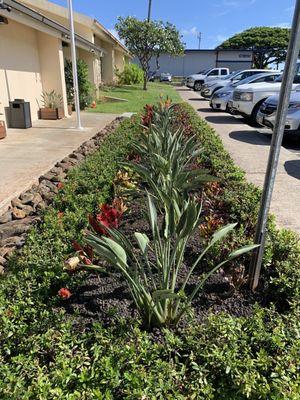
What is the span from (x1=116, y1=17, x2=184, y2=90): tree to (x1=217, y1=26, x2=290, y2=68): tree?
31.0 metres

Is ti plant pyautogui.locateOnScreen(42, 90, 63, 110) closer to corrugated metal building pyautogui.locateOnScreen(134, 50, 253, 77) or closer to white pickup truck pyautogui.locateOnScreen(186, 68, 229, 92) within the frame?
white pickup truck pyautogui.locateOnScreen(186, 68, 229, 92)

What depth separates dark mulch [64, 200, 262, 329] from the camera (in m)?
2.17

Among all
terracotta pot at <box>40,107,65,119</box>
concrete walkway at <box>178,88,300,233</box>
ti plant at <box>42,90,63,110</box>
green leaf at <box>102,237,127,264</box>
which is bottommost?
concrete walkway at <box>178,88,300,233</box>

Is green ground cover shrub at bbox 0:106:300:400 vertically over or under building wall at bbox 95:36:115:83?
under

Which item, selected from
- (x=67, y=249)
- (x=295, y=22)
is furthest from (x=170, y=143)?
(x=295, y=22)

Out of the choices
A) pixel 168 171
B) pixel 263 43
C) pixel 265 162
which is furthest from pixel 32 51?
pixel 263 43

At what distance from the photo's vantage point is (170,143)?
12.8ft

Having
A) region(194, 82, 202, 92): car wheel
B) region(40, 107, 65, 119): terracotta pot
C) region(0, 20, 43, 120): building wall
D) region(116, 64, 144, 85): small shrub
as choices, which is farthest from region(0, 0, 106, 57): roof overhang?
region(194, 82, 202, 92): car wheel

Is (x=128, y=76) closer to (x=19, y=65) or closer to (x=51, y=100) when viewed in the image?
(x=51, y=100)

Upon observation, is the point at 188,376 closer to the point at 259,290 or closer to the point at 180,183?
the point at 259,290

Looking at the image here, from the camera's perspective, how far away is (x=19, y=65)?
10672 millimetres

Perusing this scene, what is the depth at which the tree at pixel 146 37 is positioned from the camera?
28.5 m

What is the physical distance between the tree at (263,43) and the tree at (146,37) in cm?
3102

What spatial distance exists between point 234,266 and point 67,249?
130 centimetres
